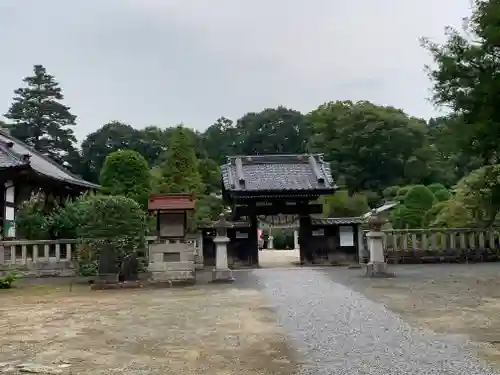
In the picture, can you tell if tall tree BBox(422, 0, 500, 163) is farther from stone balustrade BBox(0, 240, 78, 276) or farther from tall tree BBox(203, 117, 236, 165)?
tall tree BBox(203, 117, 236, 165)

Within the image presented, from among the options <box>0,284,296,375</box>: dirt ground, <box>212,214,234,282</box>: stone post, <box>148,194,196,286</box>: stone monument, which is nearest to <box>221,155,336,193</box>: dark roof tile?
<box>212,214,234,282</box>: stone post

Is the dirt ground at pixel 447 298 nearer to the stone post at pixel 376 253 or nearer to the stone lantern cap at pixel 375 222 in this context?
the stone post at pixel 376 253

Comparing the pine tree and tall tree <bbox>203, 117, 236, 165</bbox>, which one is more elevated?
tall tree <bbox>203, 117, 236, 165</bbox>

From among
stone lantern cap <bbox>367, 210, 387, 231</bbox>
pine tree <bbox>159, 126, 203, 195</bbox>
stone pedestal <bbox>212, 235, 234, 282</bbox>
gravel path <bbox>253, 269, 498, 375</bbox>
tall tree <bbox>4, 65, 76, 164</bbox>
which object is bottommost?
gravel path <bbox>253, 269, 498, 375</bbox>

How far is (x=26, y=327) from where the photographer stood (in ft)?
21.9

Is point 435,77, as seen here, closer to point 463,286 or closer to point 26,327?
point 463,286

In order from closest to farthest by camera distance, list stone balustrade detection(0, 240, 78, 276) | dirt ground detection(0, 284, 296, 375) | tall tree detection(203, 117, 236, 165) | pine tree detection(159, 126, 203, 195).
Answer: dirt ground detection(0, 284, 296, 375) < stone balustrade detection(0, 240, 78, 276) < pine tree detection(159, 126, 203, 195) < tall tree detection(203, 117, 236, 165)

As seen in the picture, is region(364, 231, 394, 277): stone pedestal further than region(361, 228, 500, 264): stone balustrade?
No

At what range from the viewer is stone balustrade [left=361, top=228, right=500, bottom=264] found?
54.9 feet

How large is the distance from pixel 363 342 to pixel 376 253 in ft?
26.3

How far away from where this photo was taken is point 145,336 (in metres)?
5.92

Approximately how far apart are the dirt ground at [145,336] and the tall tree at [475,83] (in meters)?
7.81

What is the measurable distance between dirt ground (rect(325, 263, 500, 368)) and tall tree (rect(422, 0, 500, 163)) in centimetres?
345

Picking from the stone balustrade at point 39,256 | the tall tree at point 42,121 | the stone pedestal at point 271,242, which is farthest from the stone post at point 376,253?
the tall tree at point 42,121
